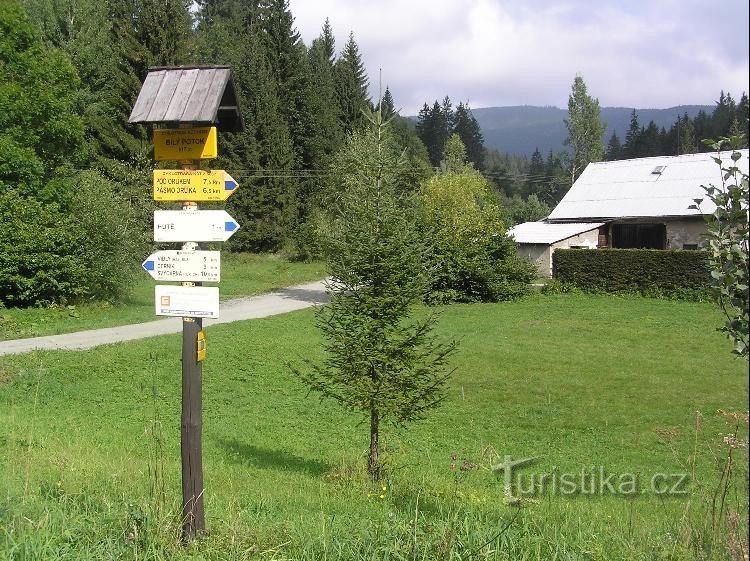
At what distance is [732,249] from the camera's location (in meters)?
3.50

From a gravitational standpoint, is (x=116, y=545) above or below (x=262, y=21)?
below

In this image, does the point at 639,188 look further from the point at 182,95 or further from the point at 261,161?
the point at 182,95

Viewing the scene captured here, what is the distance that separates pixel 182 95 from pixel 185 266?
1.20 meters

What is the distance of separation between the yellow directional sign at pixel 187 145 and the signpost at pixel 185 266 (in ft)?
2.21

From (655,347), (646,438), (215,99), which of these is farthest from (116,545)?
(655,347)

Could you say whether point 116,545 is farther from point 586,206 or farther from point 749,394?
point 586,206

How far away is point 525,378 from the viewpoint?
15.6m

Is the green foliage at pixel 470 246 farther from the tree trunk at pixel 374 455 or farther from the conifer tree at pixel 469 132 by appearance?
the conifer tree at pixel 469 132

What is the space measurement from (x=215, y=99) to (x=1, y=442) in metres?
5.47

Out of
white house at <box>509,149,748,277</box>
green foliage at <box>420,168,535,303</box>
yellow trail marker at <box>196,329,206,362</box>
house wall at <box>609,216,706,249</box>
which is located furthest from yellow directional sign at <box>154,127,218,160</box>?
house wall at <box>609,216,706,249</box>

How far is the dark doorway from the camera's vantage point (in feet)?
A: 113

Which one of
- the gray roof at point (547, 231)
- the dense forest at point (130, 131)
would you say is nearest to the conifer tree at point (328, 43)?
the dense forest at point (130, 131)

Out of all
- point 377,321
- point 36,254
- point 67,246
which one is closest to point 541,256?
point 67,246

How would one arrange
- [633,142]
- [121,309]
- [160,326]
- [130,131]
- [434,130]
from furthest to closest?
[434,130]
[633,142]
[130,131]
[121,309]
[160,326]
